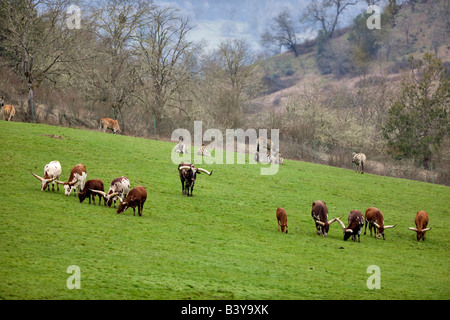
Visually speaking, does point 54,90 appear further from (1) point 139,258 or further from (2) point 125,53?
(1) point 139,258

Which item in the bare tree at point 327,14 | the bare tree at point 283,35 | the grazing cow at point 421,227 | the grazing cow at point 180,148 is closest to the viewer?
the grazing cow at point 421,227

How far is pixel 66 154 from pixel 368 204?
17.4 meters

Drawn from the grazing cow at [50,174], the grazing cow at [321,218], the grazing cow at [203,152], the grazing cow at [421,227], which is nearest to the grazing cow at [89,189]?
the grazing cow at [50,174]

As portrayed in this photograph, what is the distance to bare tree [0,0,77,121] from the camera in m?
39.4

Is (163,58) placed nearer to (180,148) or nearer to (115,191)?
(180,148)

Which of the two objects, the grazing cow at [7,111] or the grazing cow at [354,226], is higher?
the grazing cow at [7,111]

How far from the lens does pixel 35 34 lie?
45.1m

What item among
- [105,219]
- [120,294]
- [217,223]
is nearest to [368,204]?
[217,223]

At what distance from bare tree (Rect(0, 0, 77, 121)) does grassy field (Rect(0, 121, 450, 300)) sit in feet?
36.4

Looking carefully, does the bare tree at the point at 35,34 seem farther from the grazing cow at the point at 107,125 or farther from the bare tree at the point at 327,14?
the bare tree at the point at 327,14

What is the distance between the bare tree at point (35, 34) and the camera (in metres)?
39.4

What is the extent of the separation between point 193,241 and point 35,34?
1450 inches

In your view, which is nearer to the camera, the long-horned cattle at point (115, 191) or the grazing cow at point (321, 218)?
the long-horned cattle at point (115, 191)

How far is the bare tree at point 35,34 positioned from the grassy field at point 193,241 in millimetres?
11102
